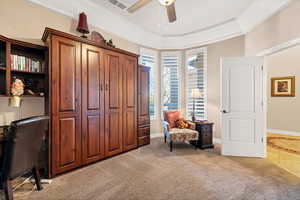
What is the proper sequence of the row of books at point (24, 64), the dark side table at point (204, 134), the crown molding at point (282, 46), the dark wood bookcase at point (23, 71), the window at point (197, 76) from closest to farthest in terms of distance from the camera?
the dark wood bookcase at point (23, 71) < the row of books at point (24, 64) < the crown molding at point (282, 46) < the dark side table at point (204, 134) < the window at point (197, 76)

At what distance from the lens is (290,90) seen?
5406 millimetres

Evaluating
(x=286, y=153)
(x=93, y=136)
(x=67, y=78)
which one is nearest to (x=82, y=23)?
(x=67, y=78)

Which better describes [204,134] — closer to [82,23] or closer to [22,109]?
[82,23]

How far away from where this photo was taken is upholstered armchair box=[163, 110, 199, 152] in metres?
3.69

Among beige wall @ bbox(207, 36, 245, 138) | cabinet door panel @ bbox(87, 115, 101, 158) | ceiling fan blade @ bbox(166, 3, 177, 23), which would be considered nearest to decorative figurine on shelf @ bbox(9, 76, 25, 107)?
cabinet door panel @ bbox(87, 115, 101, 158)

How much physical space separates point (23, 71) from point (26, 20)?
91 centimetres

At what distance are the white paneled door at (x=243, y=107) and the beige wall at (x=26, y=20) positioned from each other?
3.43 m

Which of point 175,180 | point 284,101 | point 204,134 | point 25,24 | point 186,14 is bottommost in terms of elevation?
point 175,180

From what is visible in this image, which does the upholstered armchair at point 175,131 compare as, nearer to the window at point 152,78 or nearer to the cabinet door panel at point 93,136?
the window at point 152,78

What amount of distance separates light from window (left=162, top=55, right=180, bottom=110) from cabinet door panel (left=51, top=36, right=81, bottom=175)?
287 centimetres

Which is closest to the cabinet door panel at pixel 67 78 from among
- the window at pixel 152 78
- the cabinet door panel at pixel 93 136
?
the cabinet door panel at pixel 93 136

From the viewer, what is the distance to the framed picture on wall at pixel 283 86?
5375 mm

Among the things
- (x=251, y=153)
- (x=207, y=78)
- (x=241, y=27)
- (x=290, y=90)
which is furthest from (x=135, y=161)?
(x=290, y=90)

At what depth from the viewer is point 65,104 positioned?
260 cm
